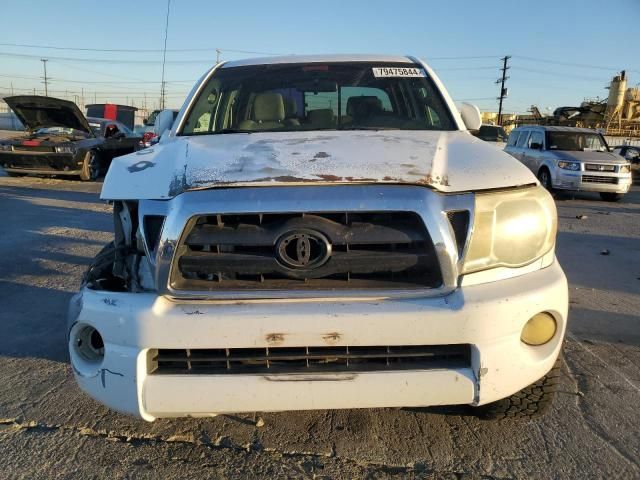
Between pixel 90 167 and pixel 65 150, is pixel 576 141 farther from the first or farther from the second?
pixel 65 150

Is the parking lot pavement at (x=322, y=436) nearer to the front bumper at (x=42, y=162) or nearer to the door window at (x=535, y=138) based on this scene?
the front bumper at (x=42, y=162)

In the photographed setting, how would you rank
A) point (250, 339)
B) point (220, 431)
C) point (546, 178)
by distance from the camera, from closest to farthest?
point (250, 339), point (220, 431), point (546, 178)

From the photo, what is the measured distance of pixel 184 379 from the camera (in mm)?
2072

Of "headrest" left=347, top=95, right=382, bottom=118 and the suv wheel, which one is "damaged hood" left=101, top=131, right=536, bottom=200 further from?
the suv wheel

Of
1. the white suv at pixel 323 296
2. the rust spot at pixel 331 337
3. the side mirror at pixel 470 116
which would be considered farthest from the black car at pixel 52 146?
the rust spot at pixel 331 337

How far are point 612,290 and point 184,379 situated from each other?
4482 mm

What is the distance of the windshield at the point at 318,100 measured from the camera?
347 centimetres

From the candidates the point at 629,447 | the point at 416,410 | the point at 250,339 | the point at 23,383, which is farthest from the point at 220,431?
the point at 629,447

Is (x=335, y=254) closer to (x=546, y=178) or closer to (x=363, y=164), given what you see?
(x=363, y=164)

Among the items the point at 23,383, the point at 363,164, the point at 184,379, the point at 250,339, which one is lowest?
the point at 23,383

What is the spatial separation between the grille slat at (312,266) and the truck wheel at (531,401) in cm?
83

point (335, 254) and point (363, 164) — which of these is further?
point (363, 164)

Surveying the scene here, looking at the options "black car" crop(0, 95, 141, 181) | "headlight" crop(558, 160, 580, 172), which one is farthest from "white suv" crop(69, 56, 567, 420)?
"headlight" crop(558, 160, 580, 172)

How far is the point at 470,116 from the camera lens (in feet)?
12.1
